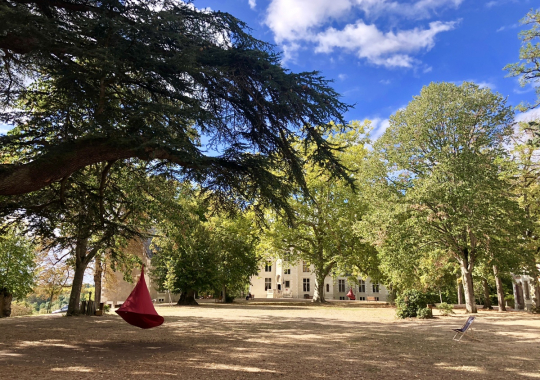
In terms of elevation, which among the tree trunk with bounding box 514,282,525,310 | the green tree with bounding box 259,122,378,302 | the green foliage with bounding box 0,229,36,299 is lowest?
the tree trunk with bounding box 514,282,525,310

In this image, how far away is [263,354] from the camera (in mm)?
7781

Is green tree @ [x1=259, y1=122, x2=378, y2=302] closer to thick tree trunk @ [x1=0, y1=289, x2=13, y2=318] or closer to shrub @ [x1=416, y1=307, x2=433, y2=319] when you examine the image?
shrub @ [x1=416, y1=307, x2=433, y2=319]

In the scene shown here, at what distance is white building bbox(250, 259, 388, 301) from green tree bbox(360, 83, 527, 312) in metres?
35.3

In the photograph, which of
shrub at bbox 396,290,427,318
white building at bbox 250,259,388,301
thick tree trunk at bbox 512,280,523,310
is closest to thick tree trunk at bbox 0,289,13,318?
shrub at bbox 396,290,427,318

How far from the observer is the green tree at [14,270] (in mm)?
18609

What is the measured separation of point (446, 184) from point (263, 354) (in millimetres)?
13105

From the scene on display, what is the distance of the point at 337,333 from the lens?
1156cm

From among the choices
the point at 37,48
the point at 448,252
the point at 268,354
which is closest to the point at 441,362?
the point at 268,354

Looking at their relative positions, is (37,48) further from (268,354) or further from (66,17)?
(268,354)

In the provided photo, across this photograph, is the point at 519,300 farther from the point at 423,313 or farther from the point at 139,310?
the point at 139,310

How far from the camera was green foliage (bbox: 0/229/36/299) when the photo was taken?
18.9 metres

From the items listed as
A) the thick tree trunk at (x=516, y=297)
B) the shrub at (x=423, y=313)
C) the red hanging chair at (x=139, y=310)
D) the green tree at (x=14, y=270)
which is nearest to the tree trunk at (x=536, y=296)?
the thick tree trunk at (x=516, y=297)

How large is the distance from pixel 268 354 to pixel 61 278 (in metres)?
A: 20.8

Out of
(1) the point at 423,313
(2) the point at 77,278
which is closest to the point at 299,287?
(1) the point at 423,313
